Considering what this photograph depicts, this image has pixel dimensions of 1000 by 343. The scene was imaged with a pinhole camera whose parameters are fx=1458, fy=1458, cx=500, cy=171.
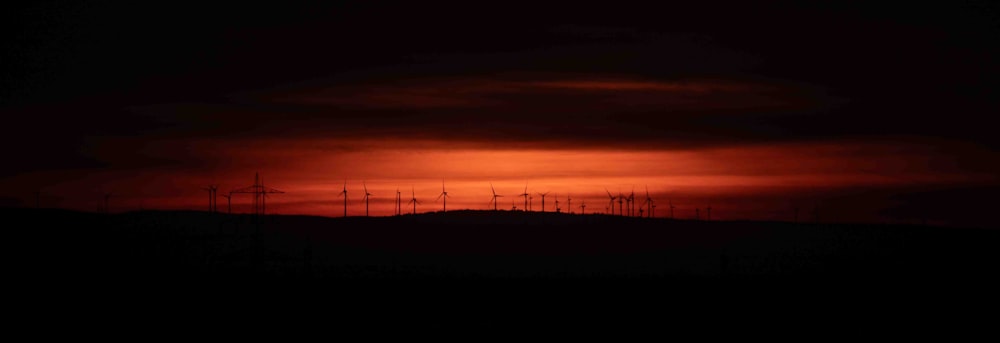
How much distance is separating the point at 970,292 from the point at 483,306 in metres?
43.1

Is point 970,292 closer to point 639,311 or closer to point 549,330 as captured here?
point 639,311

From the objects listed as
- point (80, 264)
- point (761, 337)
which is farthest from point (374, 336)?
point (80, 264)

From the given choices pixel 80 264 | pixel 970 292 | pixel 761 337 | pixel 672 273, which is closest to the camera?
pixel 761 337

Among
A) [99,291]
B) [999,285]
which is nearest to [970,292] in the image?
[999,285]

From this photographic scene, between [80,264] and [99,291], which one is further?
[80,264]

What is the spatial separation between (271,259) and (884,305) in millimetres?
108211

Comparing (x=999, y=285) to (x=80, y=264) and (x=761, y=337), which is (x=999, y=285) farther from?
(x=80, y=264)

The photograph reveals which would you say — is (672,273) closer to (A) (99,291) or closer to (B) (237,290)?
(B) (237,290)

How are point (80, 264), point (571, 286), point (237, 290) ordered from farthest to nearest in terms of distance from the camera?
point (80, 264) → point (571, 286) → point (237, 290)

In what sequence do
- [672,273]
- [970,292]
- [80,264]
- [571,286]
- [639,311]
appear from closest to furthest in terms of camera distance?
[639,311] < [970,292] < [571,286] < [80,264] < [672,273]

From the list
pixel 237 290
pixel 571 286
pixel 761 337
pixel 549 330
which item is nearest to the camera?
pixel 761 337

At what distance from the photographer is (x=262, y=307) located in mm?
104125

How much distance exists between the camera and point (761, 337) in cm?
7594

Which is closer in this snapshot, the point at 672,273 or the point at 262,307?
the point at 262,307
